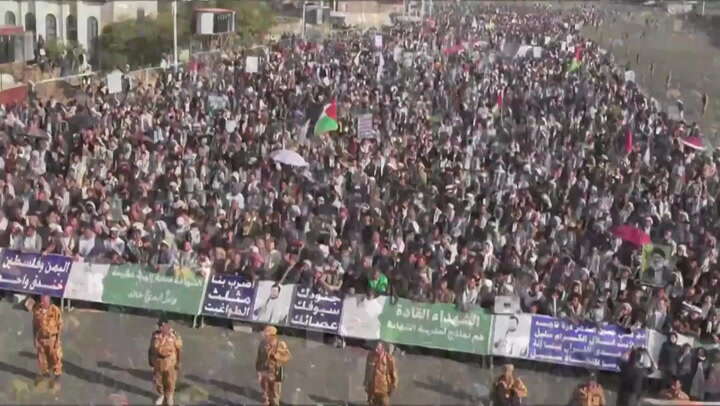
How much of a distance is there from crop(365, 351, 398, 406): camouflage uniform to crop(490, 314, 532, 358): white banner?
1.01 meters

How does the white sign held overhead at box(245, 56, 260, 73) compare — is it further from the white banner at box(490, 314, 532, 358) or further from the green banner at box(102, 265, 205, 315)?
the white banner at box(490, 314, 532, 358)

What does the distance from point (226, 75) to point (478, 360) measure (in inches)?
190

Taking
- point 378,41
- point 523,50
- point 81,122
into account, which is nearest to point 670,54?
point 523,50

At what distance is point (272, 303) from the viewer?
22.2 ft

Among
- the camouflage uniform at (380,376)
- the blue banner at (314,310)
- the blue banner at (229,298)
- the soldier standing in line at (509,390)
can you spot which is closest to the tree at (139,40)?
the blue banner at (229,298)

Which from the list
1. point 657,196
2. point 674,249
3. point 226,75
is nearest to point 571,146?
point 657,196

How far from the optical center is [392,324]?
255 inches

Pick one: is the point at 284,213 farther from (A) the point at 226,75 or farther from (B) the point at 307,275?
(A) the point at 226,75

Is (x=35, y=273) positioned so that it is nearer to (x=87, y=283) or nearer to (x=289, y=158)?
(x=87, y=283)

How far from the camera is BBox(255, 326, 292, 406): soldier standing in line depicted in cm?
568

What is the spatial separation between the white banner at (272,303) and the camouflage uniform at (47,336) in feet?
4.83

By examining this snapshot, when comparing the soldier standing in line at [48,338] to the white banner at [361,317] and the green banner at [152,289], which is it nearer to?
the green banner at [152,289]

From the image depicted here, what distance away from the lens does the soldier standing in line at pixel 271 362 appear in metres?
5.68

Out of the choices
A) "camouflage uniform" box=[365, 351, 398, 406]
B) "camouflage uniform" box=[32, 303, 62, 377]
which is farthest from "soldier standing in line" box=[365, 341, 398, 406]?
"camouflage uniform" box=[32, 303, 62, 377]
